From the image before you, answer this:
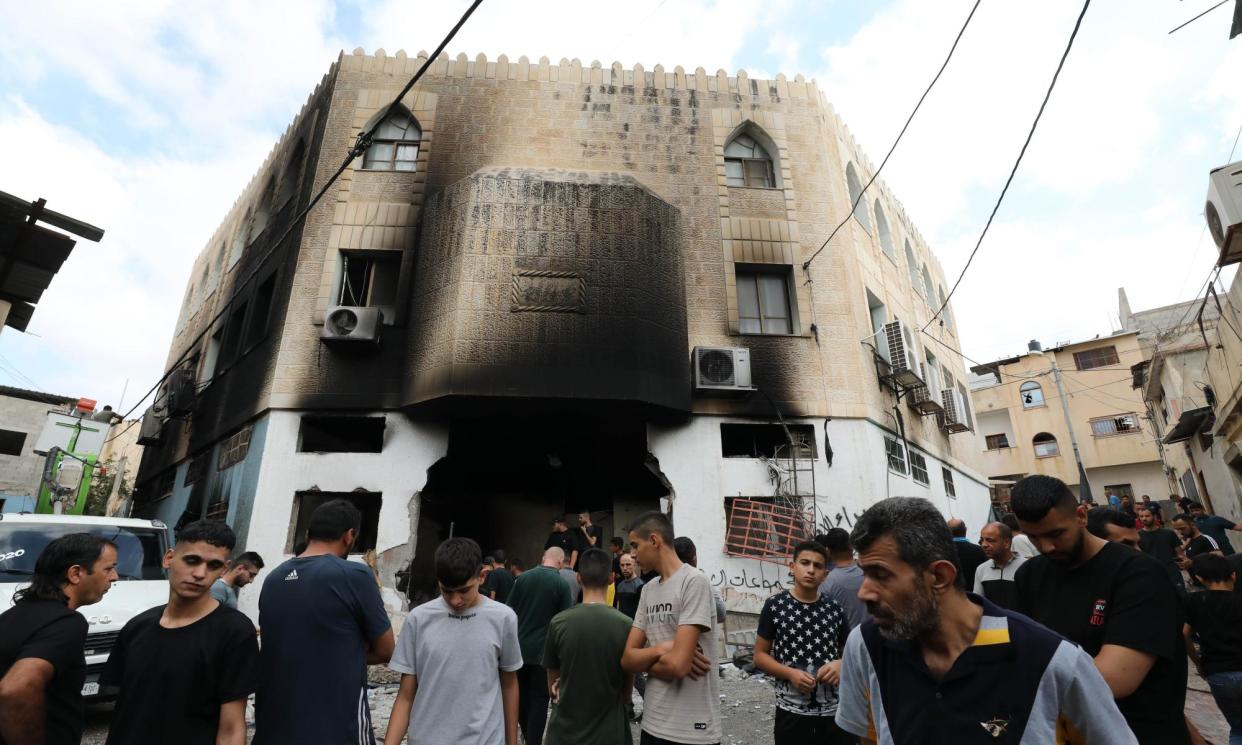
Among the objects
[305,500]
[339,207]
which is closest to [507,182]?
[339,207]

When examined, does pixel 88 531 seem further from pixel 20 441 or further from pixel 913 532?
pixel 20 441

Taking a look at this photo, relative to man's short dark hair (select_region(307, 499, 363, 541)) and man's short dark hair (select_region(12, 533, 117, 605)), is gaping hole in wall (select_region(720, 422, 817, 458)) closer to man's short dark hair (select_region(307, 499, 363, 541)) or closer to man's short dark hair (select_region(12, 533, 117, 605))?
man's short dark hair (select_region(307, 499, 363, 541))

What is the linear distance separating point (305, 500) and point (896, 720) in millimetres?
11200

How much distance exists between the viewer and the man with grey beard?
1.52 meters

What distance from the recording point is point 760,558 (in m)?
10.6

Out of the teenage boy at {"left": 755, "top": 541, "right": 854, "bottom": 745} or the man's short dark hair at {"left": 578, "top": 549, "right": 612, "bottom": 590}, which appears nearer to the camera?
the teenage boy at {"left": 755, "top": 541, "right": 854, "bottom": 745}

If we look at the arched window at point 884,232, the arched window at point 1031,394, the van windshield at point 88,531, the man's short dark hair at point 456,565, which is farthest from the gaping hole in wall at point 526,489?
the arched window at point 1031,394

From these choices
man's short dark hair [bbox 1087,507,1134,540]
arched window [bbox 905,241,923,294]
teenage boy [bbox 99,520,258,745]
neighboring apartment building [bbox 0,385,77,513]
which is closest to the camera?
teenage boy [bbox 99,520,258,745]

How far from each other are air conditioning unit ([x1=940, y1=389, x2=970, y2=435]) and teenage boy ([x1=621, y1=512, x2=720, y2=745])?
1432 centimetres

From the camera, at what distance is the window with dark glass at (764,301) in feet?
41.4

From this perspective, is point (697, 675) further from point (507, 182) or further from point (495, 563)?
point (507, 182)

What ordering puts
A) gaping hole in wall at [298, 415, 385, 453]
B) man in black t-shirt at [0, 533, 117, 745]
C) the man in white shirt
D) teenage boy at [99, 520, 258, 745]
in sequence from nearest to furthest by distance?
teenage boy at [99, 520, 258, 745]
man in black t-shirt at [0, 533, 117, 745]
the man in white shirt
gaping hole in wall at [298, 415, 385, 453]

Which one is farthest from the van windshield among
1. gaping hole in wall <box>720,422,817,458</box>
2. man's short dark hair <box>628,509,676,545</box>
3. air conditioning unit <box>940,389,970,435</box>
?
air conditioning unit <box>940,389,970,435</box>

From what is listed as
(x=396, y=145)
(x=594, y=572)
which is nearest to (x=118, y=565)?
(x=594, y=572)
